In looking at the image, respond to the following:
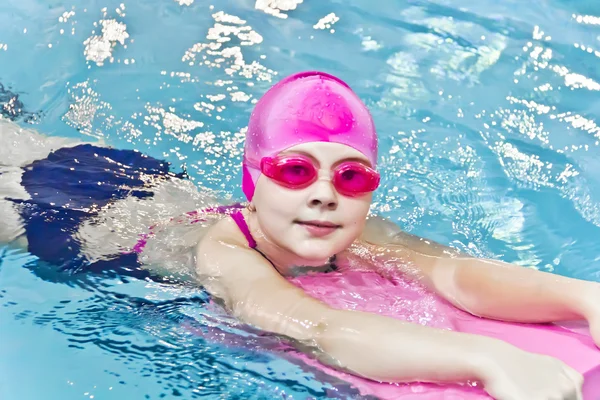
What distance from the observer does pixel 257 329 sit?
2.01 m

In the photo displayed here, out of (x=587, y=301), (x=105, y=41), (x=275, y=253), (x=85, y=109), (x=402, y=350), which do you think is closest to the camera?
(x=402, y=350)

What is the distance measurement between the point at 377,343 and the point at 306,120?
2.32 feet

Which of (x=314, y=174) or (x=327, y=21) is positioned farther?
(x=327, y=21)

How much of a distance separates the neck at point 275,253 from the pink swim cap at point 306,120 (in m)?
0.14

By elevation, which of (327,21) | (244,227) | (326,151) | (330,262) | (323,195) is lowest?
(330,262)

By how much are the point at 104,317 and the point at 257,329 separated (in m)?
0.51

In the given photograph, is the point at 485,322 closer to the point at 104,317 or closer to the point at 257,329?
the point at 257,329

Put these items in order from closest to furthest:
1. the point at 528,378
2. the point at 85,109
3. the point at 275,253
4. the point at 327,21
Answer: the point at 528,378
the point at 275,253
the point at 85,109
the point at 327,21

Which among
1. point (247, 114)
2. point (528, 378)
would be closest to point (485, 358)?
point (528, 378)

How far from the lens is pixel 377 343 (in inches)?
69.3

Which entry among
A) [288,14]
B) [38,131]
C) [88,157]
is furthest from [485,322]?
[288,14]

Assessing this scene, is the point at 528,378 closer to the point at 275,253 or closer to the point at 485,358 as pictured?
the point at 485,358

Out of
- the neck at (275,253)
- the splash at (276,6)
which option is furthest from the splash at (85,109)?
the neck at (275,253)

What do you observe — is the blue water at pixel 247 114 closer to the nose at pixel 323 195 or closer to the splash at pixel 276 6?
the splash at pixel 276 6
